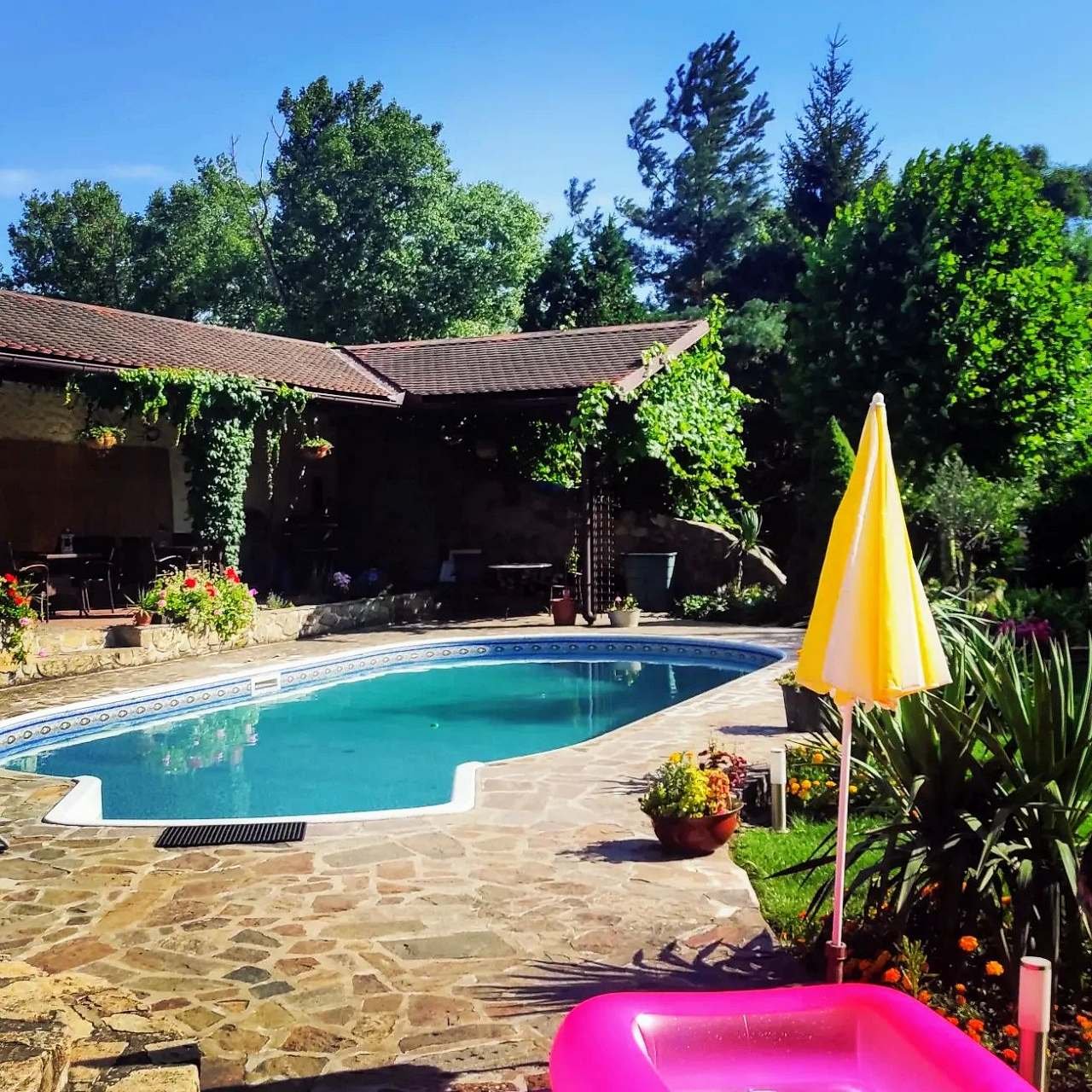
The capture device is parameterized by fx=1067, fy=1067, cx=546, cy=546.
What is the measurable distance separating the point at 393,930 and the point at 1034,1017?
2.64 metres

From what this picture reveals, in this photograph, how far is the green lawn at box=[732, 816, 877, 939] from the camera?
4.56m

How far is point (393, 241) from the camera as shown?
3488cm

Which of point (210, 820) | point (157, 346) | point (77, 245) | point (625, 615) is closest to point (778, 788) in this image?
point (210, 820)

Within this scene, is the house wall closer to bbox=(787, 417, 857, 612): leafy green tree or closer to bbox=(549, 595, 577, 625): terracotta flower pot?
bbox=(549, 595, 577, 625): terracotta flower pot

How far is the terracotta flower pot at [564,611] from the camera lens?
52.2ft

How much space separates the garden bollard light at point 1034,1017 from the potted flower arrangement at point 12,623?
415 inches

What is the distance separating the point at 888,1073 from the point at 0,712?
891cm

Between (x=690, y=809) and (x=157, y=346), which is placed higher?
(x=157, y=346)

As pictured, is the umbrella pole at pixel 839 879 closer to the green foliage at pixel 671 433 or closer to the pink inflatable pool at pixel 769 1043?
the pink inflatable pool at pixel 769 1043

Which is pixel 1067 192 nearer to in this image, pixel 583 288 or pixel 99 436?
pixel 583 288

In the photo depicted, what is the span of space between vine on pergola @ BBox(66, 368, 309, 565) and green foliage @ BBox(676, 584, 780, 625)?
22.5 feet

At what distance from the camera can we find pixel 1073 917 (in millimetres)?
3652

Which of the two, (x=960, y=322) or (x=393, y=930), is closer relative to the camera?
(x=393, y=930)

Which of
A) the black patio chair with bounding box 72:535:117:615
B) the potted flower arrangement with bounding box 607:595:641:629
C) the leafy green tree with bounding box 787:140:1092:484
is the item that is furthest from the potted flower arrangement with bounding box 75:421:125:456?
the leafy green tree with bounding box 787:140:1092:484
